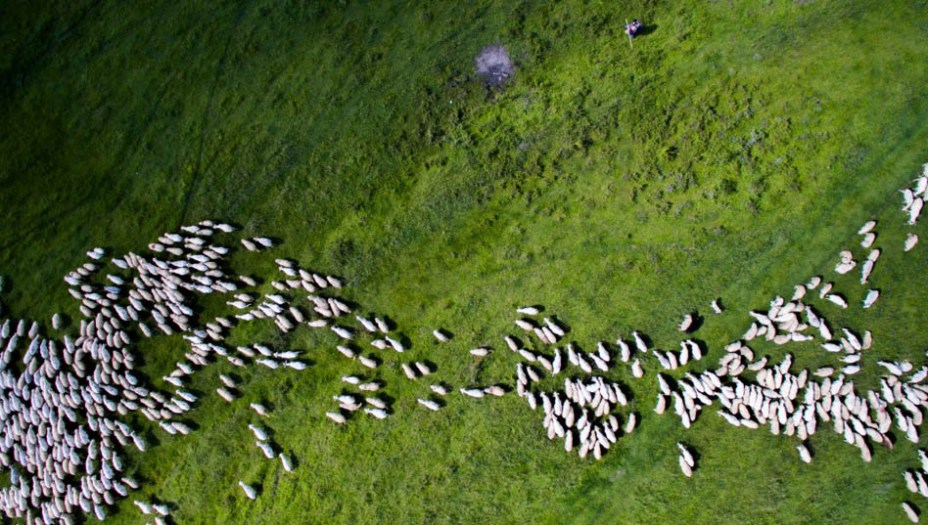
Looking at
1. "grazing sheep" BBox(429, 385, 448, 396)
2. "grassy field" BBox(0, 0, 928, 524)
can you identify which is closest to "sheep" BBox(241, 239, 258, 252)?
"grassy field" BBox(0, 0, 928, 524)

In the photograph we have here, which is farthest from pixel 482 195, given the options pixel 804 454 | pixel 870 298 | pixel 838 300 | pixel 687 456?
pixel 804 454

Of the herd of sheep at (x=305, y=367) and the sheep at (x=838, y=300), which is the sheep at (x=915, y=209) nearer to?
the herd of sheep at (x=305, y=367)

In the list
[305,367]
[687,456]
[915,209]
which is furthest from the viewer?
[305,367]

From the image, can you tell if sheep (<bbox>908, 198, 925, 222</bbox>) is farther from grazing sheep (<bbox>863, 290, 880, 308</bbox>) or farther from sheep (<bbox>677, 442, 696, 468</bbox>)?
sheep (<bbox>677, 442, 696, 468</bbox>)

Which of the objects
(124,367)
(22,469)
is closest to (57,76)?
(124,367)

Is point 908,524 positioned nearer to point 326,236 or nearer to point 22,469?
point 326,236

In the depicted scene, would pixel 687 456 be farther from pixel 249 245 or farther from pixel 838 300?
pixel 249 245
